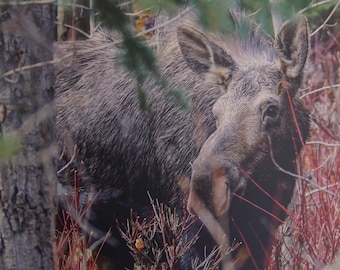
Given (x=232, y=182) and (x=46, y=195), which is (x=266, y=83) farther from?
(x=46, y=195)

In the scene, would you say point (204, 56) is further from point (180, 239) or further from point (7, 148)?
point (7, 148)

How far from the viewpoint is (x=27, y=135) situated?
8.86 ft

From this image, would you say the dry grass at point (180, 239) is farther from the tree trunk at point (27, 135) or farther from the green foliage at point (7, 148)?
the green foliage at point (7, 148)

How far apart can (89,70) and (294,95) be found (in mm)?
1141

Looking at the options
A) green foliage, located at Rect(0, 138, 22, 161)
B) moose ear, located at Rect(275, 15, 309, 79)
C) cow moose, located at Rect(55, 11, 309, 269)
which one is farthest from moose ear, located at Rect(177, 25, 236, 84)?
green foliage, located at Rect(0, 138, 22, 161)

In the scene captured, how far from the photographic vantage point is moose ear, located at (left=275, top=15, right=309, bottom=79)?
3652mm

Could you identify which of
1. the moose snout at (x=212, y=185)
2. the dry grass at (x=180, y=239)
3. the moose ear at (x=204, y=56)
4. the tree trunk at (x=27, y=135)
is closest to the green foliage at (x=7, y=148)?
the tree trunk at (x=27, y=135)

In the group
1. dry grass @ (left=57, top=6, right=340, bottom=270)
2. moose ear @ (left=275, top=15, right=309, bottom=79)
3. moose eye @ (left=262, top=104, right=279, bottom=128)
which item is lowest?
dry grass @ (left=57, top=6, right=340, bottom=270)

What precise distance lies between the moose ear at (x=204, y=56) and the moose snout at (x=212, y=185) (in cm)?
49

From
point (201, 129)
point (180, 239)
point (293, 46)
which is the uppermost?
point (293, 46)

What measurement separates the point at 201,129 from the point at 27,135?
1375 mm

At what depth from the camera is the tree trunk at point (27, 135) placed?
8.72ft

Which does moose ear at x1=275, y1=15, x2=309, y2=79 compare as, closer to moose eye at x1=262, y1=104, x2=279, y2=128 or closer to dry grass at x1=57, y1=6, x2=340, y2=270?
moose eye at x1=262, y1=104, x2=279, y2=128

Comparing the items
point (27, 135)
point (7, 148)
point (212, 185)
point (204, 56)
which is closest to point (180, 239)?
point (212, 185)
